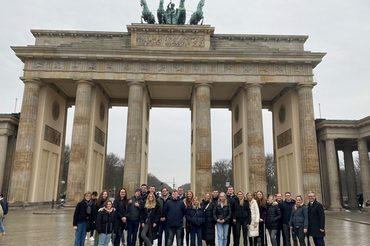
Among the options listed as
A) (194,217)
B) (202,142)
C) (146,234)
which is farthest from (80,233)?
(202,142)

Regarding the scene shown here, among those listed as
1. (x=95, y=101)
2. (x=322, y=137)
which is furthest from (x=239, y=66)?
(x=95, y=101)

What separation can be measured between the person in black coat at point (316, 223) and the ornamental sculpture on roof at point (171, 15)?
94.8ft

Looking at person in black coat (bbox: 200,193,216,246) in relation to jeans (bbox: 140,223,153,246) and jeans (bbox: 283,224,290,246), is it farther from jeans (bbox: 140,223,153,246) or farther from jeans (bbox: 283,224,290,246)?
jeans (bbox: 283,224,290,246)

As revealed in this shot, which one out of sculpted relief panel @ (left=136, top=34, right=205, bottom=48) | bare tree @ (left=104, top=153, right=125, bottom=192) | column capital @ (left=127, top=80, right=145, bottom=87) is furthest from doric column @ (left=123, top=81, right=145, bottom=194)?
bare tree @ (left=104, top=153, right=125, bottom=192)

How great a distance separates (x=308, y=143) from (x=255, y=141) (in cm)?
502

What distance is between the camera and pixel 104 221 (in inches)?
360

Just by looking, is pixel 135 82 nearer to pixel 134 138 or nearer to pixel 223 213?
pixel 134 138

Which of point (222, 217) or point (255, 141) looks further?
point (255, 141)

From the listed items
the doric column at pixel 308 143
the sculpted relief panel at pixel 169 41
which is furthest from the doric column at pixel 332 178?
the sculpted relief panel at pixel 169 41

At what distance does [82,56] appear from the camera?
30672mm

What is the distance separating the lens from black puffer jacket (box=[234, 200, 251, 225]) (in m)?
10.2

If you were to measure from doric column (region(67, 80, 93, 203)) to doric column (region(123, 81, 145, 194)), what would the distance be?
154 inches

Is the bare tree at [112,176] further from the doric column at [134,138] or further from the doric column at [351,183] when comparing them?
the doric column at [351,183]

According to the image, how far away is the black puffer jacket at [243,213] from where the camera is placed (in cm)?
1021
